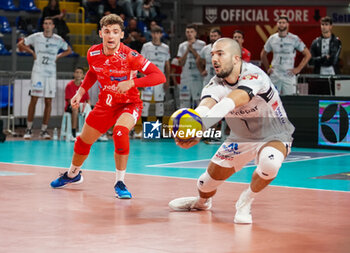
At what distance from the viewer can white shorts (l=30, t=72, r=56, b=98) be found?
1781 cm

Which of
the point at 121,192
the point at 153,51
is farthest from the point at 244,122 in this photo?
the point at 153,51

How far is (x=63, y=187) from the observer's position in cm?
978

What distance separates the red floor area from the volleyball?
0.93 m

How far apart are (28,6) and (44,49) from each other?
5661 millimetres

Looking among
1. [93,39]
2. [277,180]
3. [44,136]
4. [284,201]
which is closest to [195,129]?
[284,201]

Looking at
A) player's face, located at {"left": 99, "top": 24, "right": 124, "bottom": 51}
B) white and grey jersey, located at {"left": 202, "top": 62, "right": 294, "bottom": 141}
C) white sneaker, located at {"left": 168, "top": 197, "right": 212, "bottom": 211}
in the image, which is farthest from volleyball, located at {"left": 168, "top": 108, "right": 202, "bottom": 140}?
player's face, located at {"left": 99, "top": 24, "right": 124, "bottom": 51}

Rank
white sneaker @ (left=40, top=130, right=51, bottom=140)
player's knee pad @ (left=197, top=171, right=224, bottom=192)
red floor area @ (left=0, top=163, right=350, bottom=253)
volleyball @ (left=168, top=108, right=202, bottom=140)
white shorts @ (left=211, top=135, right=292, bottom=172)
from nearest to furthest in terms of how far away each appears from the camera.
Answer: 1. volleyball @ (left=168, top=108, right=202, bottom=140)
2. red floor area @ (left=0, top=163, right=350, bottom=253)
3. white shorts @ (left=211, top=135, right=292, bottom=172)
4. player's knee pad @ (left=197, top=171, right=224, bottom=192)
5. white sneaker @ (left=40, top=130, right=51, bottom=140)

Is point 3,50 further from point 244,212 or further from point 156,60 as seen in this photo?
point 244,212

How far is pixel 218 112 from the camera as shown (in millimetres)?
6203

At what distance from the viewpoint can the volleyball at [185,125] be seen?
233 inches

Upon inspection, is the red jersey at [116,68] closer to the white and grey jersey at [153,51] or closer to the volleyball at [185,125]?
the volleyball at [185,125]

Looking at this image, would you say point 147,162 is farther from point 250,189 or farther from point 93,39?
point 93,39

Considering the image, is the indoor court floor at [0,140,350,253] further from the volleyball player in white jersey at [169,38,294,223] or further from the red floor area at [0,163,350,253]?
the volleyball player in white jersey at [169,38,294,223]

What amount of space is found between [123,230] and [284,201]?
105 inches
